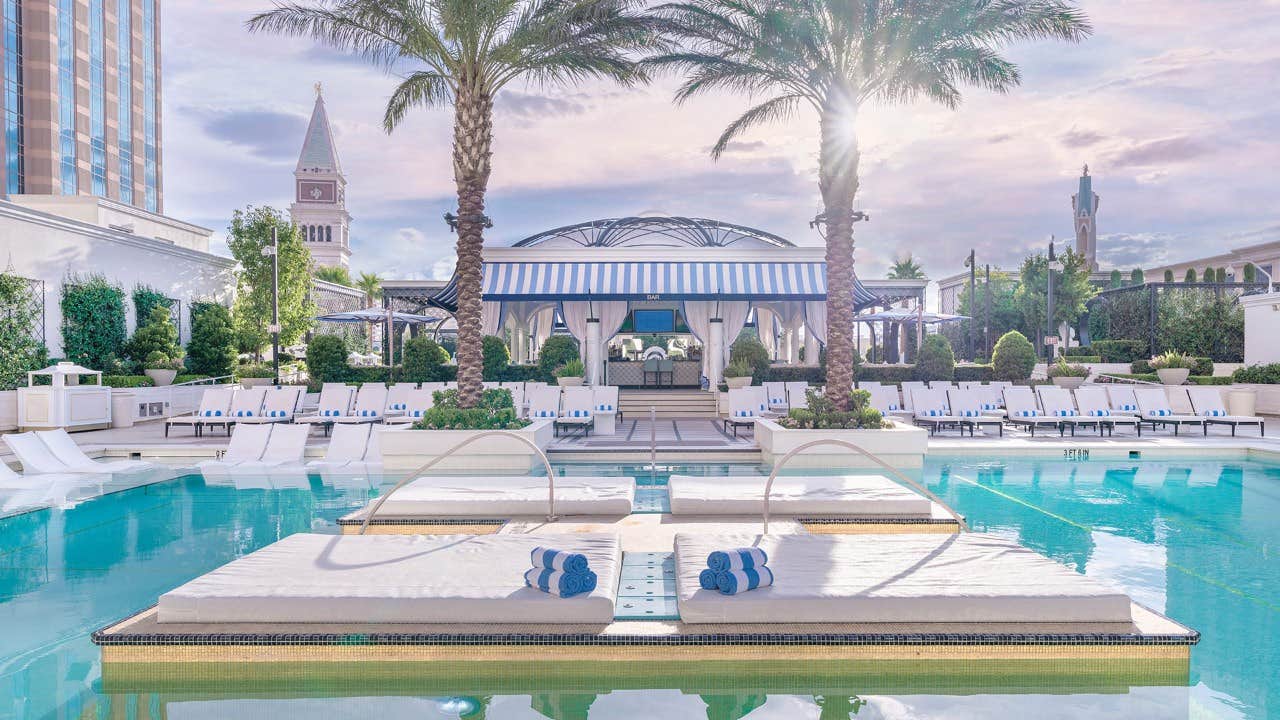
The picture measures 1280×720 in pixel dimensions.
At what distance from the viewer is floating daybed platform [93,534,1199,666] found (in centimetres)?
418

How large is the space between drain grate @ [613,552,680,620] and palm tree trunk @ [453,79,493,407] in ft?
24.3

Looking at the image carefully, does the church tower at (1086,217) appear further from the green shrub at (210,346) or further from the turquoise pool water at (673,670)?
the green shrub at (210,346)

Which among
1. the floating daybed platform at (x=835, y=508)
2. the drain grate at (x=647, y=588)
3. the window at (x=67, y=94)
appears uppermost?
the window at (x=67, y=94)

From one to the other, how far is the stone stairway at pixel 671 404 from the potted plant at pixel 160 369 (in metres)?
12.2

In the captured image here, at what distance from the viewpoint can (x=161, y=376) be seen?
19.8 metres

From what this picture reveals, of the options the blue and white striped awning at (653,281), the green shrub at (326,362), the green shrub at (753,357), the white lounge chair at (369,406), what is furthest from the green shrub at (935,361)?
the green shrub at (326,362)

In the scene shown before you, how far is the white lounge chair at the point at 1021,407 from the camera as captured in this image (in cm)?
1548

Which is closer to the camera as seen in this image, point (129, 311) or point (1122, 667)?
point (1122, 667)

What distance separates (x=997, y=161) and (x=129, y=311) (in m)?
25.5

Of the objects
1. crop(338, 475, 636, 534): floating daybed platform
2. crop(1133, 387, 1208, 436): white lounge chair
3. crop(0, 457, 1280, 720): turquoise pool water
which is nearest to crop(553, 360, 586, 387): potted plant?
crop(0, 457, 1280, 720): turquoise pool water

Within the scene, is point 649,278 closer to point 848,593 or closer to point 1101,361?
point 848,593

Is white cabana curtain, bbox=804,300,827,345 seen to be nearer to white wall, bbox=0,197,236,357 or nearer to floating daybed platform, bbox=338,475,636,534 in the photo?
floating daybed platform, bbox=338,475,636,534

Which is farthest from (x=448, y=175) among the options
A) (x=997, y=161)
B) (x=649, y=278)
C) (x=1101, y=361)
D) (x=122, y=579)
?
(x=1101, y=361)

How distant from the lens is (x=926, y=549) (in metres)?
5.31
